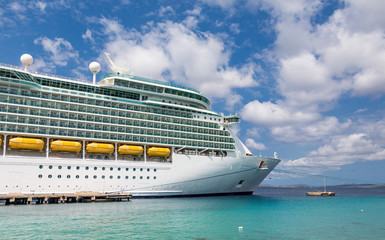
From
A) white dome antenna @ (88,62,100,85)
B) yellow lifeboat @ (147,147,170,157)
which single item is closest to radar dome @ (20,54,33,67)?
white dome antenna @ (88,62,100,85)

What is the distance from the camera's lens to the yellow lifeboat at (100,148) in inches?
1398

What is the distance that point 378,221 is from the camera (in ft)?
86.6

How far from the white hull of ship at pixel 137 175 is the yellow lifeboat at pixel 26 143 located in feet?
4.36

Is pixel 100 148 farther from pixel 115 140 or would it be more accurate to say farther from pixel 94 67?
pixel 94 67

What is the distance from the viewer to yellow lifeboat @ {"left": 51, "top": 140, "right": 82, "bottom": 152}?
33750 millimetres

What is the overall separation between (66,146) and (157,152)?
→ 35.0 ft

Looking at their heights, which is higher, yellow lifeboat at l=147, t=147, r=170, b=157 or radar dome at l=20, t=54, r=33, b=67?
radar dome at l=20, t=54, r=33, b=67

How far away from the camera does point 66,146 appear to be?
3428 cm

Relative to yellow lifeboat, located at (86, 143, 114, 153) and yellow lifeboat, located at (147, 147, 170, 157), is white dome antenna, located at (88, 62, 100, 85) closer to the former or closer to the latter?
yellow lifeboat, located at (86, 143, 114, 153)

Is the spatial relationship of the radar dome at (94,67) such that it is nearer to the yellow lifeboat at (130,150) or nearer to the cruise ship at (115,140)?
the cruise ship at (115,140)

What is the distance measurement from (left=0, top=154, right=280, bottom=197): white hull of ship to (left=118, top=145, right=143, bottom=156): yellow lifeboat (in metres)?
1.27

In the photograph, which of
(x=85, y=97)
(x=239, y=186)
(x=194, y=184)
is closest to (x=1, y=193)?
(x=85, y=97)

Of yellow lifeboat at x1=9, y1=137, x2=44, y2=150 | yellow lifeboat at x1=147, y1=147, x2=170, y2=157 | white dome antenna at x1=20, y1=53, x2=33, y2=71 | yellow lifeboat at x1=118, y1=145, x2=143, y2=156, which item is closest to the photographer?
yellow lifeboat at x1=9, y1=137, x2=44, y2=150

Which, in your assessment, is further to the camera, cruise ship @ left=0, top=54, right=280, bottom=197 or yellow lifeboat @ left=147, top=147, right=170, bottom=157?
yellow lifeboat @ left=147, top=147, right=170, bottom=157
